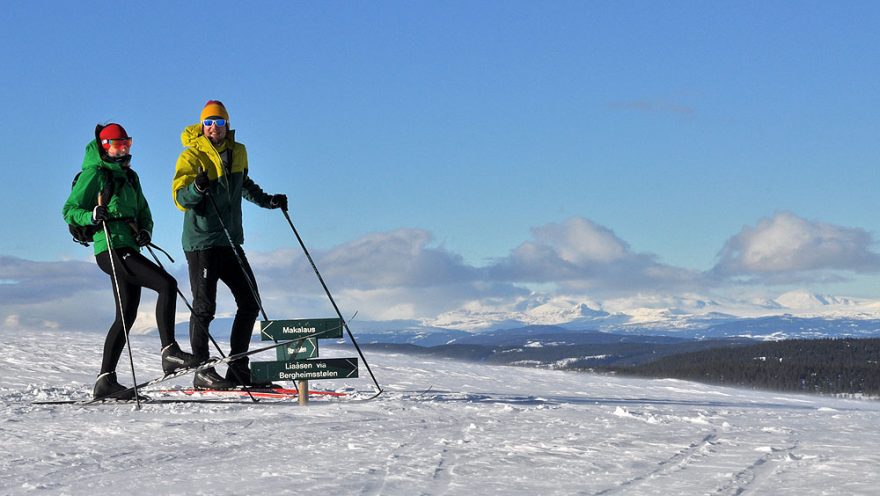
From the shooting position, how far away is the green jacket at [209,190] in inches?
336

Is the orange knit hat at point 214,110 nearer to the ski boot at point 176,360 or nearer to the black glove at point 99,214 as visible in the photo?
the black glove at point 99,214

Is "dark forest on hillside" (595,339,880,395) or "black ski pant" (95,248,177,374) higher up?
"dark forest on hillside" (595,339,880,395)

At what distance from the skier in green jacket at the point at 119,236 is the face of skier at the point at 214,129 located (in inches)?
28.1

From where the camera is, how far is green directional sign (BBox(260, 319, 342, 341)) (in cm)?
838

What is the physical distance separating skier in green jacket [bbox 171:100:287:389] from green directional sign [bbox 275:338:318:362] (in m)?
0.69

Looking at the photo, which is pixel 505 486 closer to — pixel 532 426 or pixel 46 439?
pixel 532 426

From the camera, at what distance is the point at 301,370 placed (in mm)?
8375

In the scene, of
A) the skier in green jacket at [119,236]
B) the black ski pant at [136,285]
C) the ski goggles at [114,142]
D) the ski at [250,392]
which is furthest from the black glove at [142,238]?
the ski at [250,392]

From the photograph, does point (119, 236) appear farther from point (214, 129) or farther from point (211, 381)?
point (211, 381)

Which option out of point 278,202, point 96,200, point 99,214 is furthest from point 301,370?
point 96,200

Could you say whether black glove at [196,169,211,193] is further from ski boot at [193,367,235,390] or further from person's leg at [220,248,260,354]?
ski boot at [193,367,235,390]

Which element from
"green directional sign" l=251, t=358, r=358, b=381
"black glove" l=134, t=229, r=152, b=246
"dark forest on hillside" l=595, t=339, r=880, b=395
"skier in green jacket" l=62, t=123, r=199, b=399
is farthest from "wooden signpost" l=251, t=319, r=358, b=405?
"dark forest on hillside" l=595, t=339, r=880, b=395

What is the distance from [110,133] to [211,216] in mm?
1121

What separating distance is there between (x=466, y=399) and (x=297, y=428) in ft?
9.30
